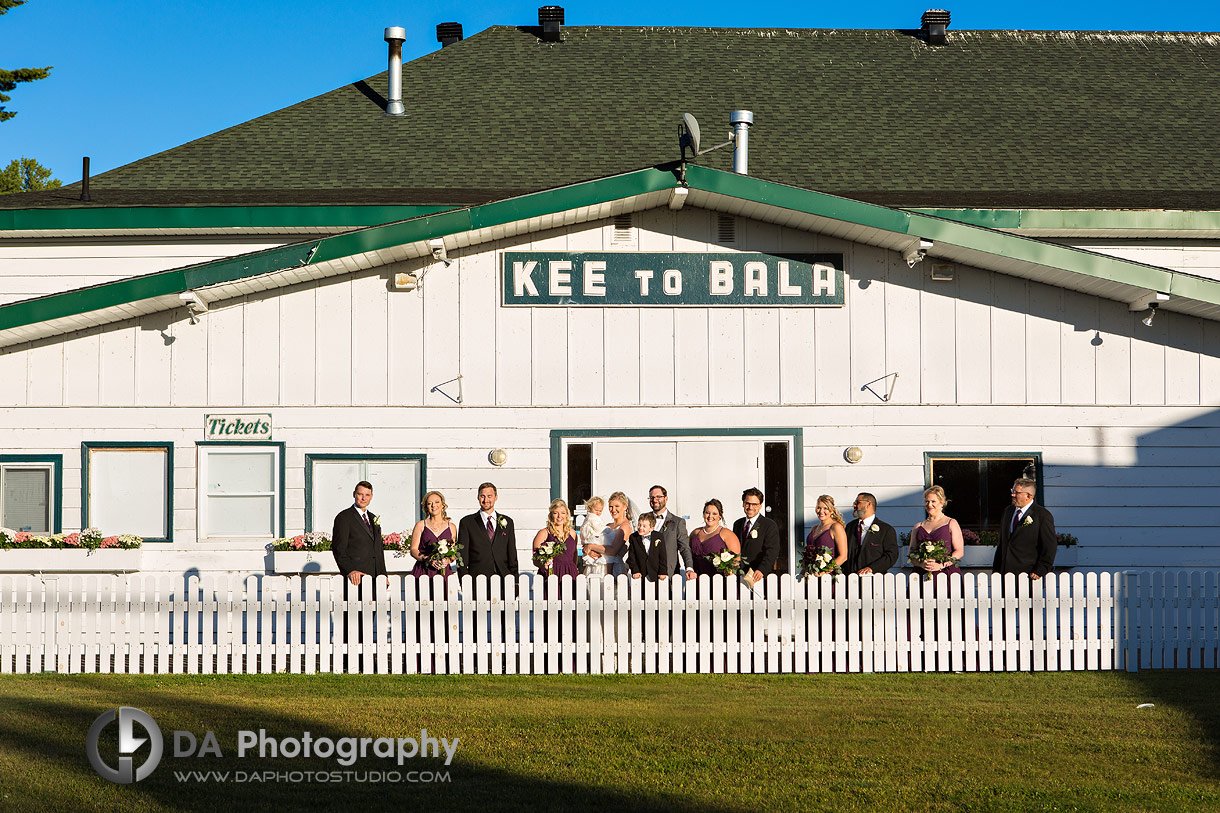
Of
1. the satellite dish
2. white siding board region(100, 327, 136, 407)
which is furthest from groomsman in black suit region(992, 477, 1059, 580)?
white siding board region(100, 327, 136, 407)

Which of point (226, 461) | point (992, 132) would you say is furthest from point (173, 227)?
point (992, 132)

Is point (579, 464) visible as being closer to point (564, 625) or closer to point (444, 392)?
point (444, 392)

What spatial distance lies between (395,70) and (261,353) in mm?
6354

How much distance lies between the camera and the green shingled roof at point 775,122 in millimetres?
16688

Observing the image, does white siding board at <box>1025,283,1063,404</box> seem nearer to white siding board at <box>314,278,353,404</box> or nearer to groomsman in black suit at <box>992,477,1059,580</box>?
groomsman in black suit at <box>992,477,1059,580</box>

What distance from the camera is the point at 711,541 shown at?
39.7 ft

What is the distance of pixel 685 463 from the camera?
14.4 metres

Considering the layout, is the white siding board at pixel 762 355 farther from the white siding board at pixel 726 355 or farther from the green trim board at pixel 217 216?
the green trim board at pixel 217 216

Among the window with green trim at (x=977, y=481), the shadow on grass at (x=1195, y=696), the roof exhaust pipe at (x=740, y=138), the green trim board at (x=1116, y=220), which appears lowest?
the shadow on grass at (x=1195, y=696)

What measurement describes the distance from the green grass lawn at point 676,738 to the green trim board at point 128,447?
2708mm

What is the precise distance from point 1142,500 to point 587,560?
20.9ft

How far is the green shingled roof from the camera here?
54.7 ft

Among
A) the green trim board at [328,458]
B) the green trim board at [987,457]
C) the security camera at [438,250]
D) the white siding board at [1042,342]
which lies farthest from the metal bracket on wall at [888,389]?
the green trim board at [328,458]

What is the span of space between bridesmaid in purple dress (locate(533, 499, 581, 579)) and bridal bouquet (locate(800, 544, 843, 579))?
2.17 m
